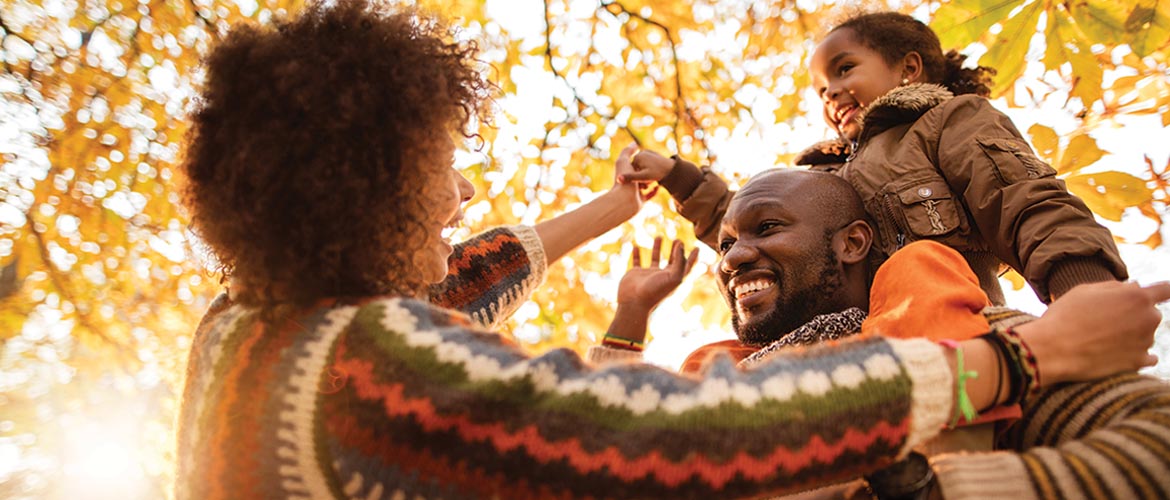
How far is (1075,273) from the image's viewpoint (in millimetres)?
1677

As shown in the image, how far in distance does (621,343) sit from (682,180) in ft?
2.93

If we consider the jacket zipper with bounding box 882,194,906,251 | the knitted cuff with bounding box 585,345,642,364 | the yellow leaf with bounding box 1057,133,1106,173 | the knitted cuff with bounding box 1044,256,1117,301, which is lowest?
the knitted cuff with bounding box 585,345,642,364

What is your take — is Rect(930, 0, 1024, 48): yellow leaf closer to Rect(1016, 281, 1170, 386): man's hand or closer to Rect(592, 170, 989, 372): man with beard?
Rect(592, 170, 989, 372): man with beard

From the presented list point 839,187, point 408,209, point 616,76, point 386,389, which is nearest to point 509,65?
point 616,76

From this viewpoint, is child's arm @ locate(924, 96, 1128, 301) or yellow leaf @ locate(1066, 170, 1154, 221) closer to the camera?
child's arm @ locate(924, 96, 1128, 301)

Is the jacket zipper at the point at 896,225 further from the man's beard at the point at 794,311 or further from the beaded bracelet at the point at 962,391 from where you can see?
the beaded bracelet at the point at 962,391

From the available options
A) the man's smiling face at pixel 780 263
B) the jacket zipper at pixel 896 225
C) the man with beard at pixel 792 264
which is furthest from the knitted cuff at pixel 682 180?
the jacket zipper at pixel 896 225

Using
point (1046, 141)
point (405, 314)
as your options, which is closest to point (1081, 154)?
point (1046, 141)

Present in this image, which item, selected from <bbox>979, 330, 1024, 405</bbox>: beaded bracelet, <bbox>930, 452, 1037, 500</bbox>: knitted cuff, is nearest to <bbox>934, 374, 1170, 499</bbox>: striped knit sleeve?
<bbox>930, 452, 1037, 500</bbox>: knitted cuff

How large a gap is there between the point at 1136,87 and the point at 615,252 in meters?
2.81

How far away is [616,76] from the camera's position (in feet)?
15.6

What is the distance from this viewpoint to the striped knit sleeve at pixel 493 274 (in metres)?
2.47

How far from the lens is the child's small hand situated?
316 centimetres

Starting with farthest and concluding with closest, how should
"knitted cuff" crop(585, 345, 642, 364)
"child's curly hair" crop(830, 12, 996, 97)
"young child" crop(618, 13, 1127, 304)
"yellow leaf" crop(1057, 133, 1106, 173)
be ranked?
"child's curly hair" crop(830, 12, 996, 97) < "knitted cuff" crop(585, 345, 642, 364) < "yellow leaf" crop(1057, 133, 1106, 173) < "young child" crop(618, 13, 1127, 304)
